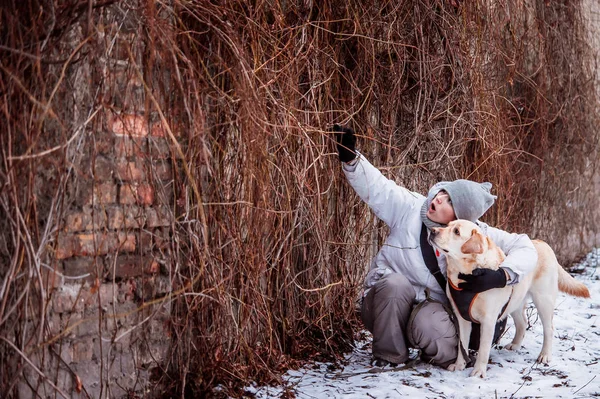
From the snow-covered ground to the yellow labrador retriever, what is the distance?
0.15 metres

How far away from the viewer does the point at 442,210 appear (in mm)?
4094

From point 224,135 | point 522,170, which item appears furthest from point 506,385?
point 522,170

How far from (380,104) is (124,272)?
2619 millimetres

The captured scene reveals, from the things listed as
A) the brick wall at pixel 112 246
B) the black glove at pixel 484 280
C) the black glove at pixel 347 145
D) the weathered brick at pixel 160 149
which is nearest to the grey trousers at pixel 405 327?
the black glove at pixel 484 280

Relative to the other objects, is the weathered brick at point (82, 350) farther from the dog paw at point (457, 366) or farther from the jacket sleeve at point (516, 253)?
the jacket sleeve at point (516, 253)

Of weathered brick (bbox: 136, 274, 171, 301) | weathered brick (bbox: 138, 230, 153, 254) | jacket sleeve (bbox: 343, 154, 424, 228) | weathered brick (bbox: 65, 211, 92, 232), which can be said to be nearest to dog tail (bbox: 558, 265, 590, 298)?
jacket sleeve (bbox: 343, 154, 424, 228)

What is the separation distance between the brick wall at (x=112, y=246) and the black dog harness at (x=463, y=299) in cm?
168

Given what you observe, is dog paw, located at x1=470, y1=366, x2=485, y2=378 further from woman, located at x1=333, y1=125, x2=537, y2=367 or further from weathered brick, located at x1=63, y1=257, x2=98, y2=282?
weathered brick, located at x1=63, y1=257, x2=98, y2=282

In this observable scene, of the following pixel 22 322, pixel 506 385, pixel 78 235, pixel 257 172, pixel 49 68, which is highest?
pixel 49 68

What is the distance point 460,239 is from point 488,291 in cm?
36

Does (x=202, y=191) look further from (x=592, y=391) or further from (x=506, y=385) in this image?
(x=592, y=391)

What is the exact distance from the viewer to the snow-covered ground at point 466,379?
363cm

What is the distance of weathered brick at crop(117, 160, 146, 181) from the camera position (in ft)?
9.89

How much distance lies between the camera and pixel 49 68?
2.61m
